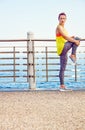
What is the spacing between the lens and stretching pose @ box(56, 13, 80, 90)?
6.38 meters

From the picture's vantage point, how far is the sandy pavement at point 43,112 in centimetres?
351

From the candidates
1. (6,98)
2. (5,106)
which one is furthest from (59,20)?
(5,106)

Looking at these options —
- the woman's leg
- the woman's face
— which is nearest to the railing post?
the woman's leg

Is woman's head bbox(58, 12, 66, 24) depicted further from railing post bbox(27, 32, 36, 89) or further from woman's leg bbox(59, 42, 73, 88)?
railing post bbox(27, 32, 36, 89)

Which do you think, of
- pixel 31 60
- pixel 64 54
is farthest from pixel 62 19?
pixel 31 60

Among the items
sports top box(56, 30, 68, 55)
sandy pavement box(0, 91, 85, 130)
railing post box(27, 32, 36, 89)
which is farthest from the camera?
railing post box(27, 32, 36, 89)

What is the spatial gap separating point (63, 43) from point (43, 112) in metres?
2.43

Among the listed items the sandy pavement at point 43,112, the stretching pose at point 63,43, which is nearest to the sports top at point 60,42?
the stretching pose at point 63,43

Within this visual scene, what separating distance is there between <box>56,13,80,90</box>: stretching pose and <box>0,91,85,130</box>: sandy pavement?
834 millimetres

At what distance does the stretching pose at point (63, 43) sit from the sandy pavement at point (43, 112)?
0.83 meters

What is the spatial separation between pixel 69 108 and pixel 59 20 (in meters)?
2.18

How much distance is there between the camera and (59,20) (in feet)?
21.1

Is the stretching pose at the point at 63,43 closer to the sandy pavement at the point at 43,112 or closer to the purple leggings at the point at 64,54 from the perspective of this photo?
the purple leggings at the point at 64,54

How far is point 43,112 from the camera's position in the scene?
14.1ft
